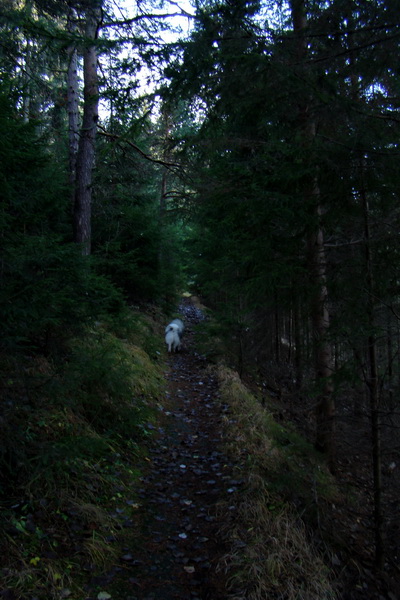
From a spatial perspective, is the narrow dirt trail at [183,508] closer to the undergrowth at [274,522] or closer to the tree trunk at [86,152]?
the undergrowth at [274,522]

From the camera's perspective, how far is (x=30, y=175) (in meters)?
4.68

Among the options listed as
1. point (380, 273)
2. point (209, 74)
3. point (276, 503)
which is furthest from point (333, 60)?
point (276, 503)

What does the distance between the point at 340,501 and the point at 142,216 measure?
31.9ft

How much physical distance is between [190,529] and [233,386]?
4.59 m

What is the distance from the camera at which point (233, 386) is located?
866 cm

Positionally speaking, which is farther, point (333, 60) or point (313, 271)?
point (313, 271)

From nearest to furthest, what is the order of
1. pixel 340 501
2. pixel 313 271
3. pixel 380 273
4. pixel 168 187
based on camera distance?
1. pixel 380 273
2. pixel 340 501
3. pixel 313 271
4. pixel 168 187

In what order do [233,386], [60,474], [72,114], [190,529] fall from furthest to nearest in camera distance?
1. [72,114]
2. [233,386]
3. [190,529]
4. [60,474]

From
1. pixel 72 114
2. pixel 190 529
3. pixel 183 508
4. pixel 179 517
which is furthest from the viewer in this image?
pixel 72 114

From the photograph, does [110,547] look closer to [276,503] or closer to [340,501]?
[276,503]

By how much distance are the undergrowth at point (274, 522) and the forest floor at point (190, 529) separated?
16cm

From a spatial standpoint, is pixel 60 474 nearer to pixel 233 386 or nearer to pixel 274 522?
pixel 274 522

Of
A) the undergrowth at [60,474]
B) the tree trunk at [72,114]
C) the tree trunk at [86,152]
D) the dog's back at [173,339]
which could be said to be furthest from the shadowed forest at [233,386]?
the dog's back at [173,339]

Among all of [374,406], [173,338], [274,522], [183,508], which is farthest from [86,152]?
[274,522]
